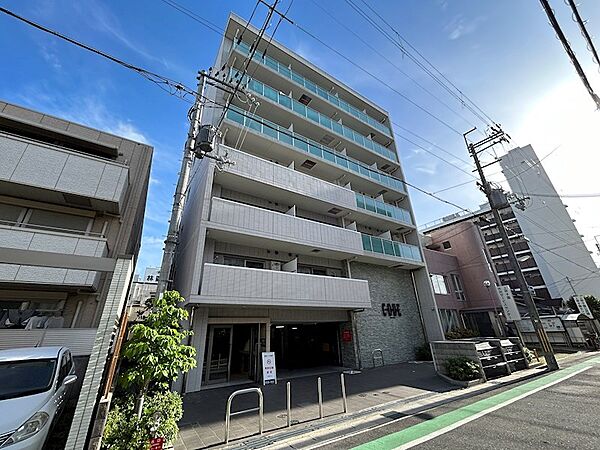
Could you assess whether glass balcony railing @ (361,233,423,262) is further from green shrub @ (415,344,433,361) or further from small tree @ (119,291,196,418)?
small tree @ (119,291,196,418)

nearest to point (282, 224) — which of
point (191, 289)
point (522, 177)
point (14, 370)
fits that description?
point (191, 289)

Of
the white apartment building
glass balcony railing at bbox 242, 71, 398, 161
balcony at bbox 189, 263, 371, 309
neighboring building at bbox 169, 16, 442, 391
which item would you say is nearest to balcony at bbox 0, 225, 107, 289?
neighboring building at bbox 169, 16, 442, 391

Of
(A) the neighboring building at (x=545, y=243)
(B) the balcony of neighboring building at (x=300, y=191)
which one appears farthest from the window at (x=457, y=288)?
(A) the neighboring building at (x=545, y=243)

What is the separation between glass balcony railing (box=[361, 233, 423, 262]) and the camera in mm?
13406

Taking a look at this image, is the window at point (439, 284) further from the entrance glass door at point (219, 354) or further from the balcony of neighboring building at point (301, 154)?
the entrance glass door at point (219, 354)

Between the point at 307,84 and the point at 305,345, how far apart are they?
16434 mm

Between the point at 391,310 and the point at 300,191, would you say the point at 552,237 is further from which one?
the point at 300,191

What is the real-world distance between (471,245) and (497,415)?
19.1m

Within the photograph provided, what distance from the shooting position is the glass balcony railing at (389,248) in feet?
44.0

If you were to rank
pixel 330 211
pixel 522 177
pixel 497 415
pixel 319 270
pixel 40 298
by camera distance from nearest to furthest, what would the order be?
pixel 497 415 → pixel 40 298 → pixel 319 270 → pixel 330 211 → pixel 522 177

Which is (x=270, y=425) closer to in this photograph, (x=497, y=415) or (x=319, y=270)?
(x=497, y=415)

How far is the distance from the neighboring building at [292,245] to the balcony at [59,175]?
305 centimetres

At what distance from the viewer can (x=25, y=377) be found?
156 inches

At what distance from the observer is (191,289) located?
7.95 meters
